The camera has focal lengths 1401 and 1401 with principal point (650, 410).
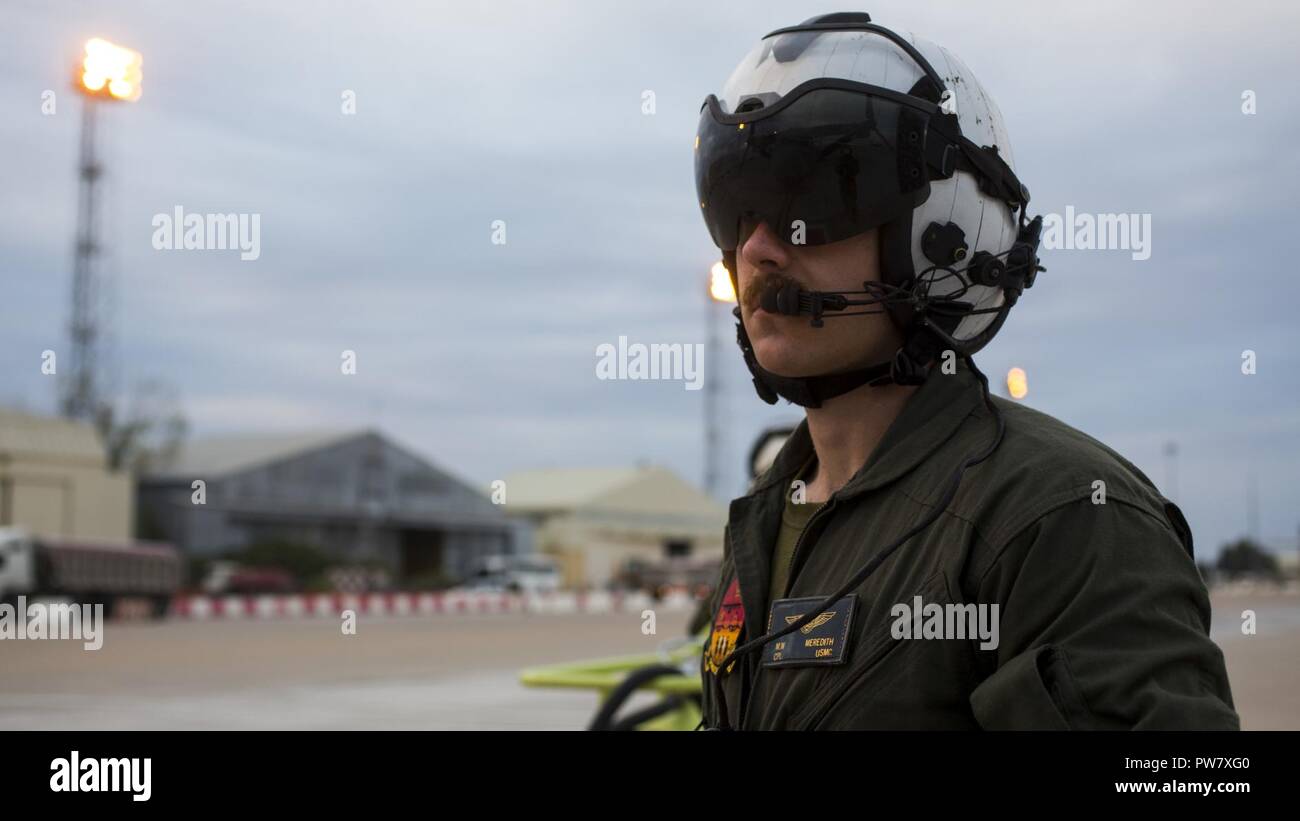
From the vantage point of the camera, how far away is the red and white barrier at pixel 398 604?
105 ft

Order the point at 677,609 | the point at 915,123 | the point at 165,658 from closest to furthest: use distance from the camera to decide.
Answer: the point at 915,123 → the point at 165,658 → the point at 677,609

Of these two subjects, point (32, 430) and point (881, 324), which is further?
point (32, 430)

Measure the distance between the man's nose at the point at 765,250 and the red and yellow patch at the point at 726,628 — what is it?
437 mm

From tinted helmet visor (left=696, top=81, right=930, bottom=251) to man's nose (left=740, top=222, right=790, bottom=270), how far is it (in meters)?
0.02

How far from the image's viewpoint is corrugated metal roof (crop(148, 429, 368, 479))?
49094 millimetres

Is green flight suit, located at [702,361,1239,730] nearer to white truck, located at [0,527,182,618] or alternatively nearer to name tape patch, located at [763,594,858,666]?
name tape patch, located at [763,594,858,666]

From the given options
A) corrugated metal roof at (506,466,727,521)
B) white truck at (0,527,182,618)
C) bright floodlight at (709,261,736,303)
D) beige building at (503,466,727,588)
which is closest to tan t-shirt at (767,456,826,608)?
bright floodlight at (709,261,736,303)

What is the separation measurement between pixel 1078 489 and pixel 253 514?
159 ft

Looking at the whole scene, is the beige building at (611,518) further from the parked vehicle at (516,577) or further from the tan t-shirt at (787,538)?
the tan t-shirt at (787,538)

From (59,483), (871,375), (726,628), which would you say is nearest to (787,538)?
(726,628)

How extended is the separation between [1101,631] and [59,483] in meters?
39.2
